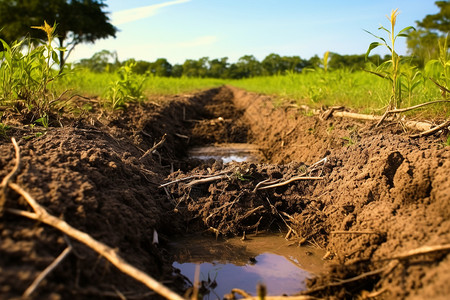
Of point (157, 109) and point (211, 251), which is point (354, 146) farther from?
point (157, 109)

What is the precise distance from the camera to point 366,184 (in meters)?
2.29

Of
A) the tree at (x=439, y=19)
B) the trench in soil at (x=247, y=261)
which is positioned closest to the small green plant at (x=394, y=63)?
the trench in soil at (x=247, y=261)

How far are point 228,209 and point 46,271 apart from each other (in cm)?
149

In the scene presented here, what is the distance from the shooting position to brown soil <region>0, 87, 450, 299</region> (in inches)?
55.7

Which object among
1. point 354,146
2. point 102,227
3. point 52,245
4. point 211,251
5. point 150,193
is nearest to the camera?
point 52,245

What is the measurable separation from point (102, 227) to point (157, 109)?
13.5 feet

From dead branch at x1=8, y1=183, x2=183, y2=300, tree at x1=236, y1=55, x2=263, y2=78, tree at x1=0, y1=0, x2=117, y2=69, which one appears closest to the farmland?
dead branch at x1=8, y1=183, x2=183, y2=300

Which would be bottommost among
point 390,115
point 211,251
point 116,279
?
point 211,251

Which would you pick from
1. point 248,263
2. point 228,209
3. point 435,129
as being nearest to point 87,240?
point 248,263

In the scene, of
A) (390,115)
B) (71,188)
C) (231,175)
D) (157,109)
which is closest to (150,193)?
(231,175)

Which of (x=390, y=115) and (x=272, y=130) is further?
(x=272, y=130)

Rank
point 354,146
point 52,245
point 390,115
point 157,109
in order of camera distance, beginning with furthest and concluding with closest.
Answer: point 157,109 < point 390,115 < point 354,146 < point 52,245

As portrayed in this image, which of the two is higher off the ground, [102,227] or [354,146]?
[354,146]

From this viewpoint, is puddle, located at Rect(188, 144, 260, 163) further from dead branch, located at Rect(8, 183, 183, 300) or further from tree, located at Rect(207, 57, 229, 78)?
tree, located at Rect(207, 57, 229, 78)
